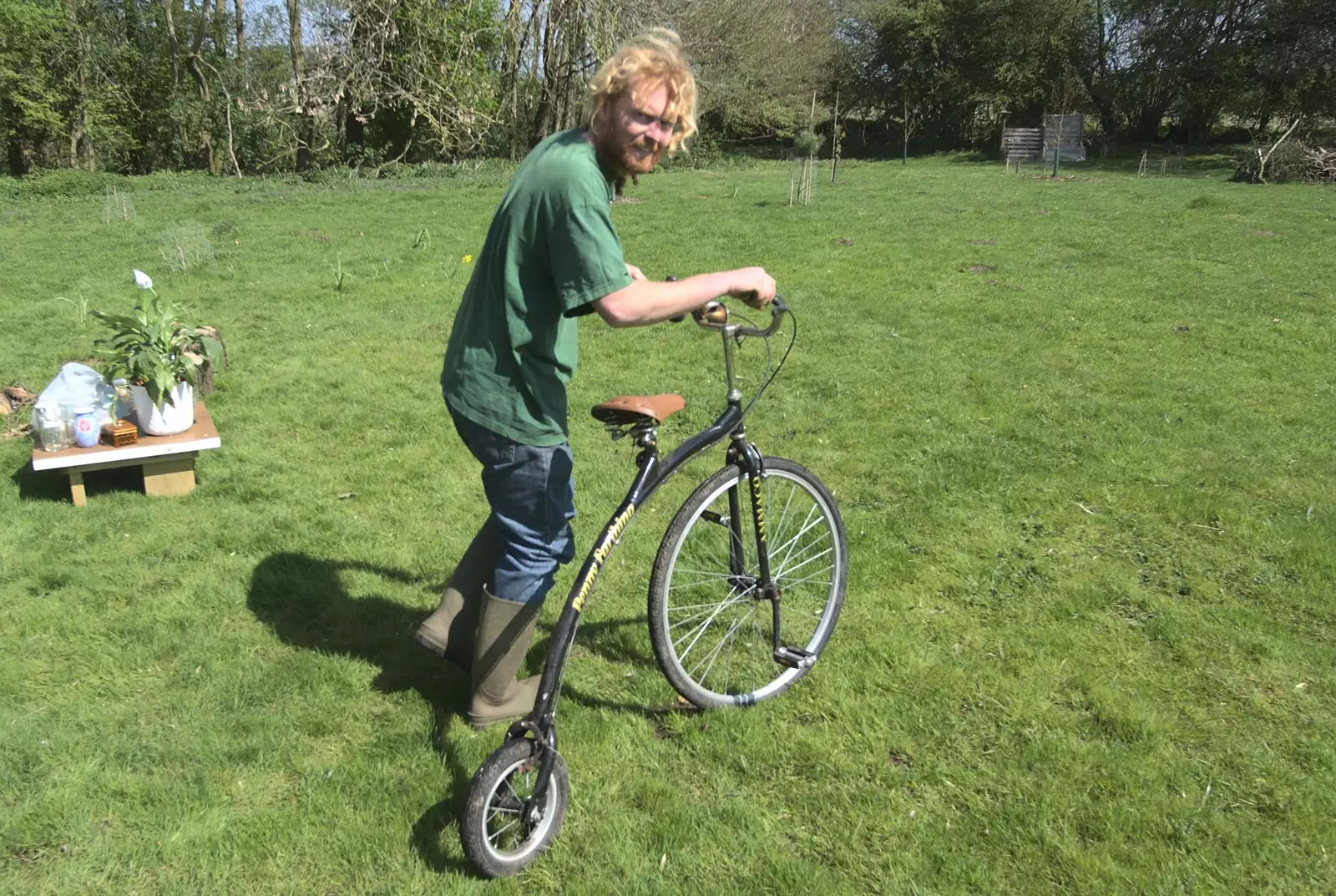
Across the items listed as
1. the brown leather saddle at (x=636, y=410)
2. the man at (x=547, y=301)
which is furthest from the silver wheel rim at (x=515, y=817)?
the brown leather saddle at (x=636, y=410)

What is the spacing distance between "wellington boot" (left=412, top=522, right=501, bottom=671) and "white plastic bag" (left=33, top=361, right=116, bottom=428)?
2765mm

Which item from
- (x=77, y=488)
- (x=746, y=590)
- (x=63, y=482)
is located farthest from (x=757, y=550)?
(x=63, y=482)

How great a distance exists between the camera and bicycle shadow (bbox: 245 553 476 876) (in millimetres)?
2678

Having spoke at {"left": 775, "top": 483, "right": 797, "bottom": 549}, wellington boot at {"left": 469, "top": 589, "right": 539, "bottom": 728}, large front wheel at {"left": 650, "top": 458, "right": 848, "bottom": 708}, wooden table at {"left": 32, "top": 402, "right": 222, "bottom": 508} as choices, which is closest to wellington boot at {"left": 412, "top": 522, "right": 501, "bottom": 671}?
wellington boot at {"left": 469, "top": 589, "right": 539, "bottom": 728}

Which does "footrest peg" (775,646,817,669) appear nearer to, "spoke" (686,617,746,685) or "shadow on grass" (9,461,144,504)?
"spoke" (686,617,746,685)

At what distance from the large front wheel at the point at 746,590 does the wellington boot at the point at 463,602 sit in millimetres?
619

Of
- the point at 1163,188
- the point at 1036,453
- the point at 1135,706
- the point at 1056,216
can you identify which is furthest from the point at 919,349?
the point at 1163,188

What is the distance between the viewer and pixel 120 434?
4523mm

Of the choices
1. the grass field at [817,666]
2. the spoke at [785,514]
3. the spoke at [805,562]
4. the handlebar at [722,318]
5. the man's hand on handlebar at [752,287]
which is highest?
the man's hand on handlebar at [752,287]

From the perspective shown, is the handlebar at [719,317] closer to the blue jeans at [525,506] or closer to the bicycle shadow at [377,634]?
the blue jeans at [525,506]

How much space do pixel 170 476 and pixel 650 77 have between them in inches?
151

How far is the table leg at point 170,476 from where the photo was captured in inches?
184

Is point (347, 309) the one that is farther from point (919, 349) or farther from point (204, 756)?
point (204, 756)

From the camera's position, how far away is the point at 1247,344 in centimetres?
749
